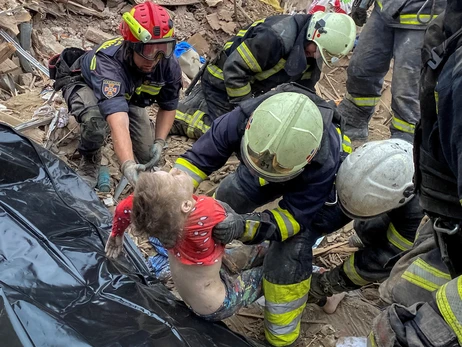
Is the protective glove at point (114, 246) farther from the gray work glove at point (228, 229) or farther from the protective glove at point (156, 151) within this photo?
the protective glove at point (156, 151)

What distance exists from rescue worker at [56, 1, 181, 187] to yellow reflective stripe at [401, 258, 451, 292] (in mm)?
1845

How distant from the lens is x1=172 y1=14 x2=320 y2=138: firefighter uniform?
4.25 m

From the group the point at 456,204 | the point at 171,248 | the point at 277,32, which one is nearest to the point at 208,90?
the point at 277,32

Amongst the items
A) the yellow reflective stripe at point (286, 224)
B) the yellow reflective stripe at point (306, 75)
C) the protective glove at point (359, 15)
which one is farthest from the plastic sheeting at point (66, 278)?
the protective glove at point (359, 15)

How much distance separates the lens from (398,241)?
3006 millimetres

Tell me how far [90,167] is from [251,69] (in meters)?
1.57

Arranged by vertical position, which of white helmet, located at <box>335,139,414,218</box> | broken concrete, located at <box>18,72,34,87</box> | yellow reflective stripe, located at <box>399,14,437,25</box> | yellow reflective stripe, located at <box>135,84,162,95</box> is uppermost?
yellow reflective stripe, located at <box>399,14,437,25</box>

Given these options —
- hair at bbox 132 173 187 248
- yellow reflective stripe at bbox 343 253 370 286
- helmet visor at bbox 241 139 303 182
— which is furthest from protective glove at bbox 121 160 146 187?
yellow reflective stripe at bbox 343 253 370 286

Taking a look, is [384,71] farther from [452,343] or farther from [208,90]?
[452,343]

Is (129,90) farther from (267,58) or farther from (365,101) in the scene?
(365,101)

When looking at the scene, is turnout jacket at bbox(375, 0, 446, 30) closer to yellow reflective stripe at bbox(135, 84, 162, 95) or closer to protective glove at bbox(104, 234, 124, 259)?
yellow reflective stripe at bbox(135, 84, 162, 95)

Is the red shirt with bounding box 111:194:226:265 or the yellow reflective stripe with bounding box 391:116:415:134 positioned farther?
the yellow reflective stripe with bounding box 391:116:415:134

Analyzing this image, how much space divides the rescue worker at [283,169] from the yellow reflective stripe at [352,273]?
0.30 meters

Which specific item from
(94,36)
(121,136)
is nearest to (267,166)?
(121,136)
